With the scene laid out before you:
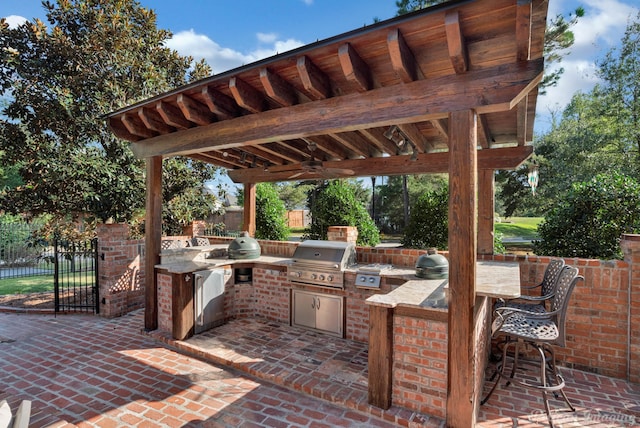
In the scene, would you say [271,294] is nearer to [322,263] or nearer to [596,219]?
[322,263]

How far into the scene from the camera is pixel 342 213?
791 centimetres

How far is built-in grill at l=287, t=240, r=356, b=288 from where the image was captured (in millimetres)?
4469

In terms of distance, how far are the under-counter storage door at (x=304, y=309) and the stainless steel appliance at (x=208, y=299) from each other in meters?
1.15

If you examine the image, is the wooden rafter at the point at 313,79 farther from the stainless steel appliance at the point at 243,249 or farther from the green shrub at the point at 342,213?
the green shrub at the point at 342,213

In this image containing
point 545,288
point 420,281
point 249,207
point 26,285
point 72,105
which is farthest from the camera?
point 26,285

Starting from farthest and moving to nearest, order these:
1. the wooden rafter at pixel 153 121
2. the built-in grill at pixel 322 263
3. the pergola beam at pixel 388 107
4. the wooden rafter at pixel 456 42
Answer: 1. the built-in grill at pixel 322 263
2. the wooden rafter at pixel 153 121
3. the pergola beam at pixel 388 107
4. the wooden rafter at pixel 456 42

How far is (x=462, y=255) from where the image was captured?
8.36 ft

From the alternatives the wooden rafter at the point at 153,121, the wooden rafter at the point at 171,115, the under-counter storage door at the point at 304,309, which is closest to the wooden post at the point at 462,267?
the under-counter storage door at the point at 304,309

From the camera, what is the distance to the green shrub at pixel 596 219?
4316mm

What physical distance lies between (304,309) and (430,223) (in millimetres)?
3404

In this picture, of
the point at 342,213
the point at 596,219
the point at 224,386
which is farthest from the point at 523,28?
the point at 342,213

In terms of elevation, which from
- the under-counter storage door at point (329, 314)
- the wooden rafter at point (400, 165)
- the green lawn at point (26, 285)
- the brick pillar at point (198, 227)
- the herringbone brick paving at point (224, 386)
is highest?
the wooden rafter at point (400, 165)

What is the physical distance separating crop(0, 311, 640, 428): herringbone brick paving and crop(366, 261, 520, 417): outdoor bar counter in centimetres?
15

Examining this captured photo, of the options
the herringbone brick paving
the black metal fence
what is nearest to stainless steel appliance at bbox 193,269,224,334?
the herringbone brick paving
